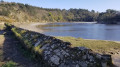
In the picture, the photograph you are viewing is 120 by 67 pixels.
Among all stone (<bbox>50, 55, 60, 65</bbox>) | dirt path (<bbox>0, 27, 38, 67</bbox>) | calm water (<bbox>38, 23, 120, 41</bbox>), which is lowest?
calm water (<bbox>38, 23, 120, 41</bbox>)

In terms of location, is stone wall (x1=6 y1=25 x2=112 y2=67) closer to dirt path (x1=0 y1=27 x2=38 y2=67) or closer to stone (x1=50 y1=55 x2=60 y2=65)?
stone (x1=50 y1=55 x2=60 y2=65)

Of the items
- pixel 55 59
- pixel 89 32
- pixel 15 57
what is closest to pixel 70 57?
pixel 55 59

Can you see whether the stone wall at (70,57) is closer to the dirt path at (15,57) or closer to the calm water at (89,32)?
the dirt path at (15,57)

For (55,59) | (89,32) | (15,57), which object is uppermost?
(55,59)

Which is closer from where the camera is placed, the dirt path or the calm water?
the dirt path

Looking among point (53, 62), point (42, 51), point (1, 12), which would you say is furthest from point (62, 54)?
point (1, 12)

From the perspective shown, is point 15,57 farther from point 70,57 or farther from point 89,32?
point 89,32

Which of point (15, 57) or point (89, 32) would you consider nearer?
point (15, 57)

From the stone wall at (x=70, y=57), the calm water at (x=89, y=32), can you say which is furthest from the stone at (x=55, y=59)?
the calm water at (x=89, y=32)

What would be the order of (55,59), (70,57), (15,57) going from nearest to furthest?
(70,57) → (55,59) → (15,57)

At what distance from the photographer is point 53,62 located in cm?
580

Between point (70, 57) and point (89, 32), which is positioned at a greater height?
point (70, 57)

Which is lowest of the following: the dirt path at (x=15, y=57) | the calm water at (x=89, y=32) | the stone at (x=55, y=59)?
the calm water at (x=89, y=32)

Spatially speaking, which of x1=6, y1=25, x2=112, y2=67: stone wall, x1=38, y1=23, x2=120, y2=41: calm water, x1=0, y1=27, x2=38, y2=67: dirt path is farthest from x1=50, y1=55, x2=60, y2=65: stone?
x1=38, y1=23, x2=120, y2=41: calm water
